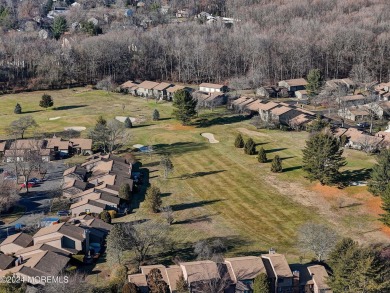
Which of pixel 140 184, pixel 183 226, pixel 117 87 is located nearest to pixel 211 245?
pixel 183 226

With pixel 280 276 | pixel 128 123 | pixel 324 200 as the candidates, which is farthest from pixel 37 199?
pixel 324 200

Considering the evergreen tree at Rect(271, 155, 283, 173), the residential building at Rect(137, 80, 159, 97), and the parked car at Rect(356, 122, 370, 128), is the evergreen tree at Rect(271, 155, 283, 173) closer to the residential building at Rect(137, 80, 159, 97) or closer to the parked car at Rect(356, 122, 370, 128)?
the parked car at Rect(356, 122, 370, 128)

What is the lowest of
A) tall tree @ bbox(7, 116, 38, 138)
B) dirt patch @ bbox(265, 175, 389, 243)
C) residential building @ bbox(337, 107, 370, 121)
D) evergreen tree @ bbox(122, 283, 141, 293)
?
dirt patch @ bbox(265, 175, 389, 243)

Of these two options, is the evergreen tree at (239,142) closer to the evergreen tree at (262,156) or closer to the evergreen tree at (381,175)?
the evergreen tree at (262,156)

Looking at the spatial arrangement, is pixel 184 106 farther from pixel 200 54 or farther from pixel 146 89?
pixel 200 54

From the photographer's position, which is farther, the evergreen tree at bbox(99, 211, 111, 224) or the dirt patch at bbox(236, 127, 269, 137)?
the dirt patch at bbox(236, 127, 269, 137)

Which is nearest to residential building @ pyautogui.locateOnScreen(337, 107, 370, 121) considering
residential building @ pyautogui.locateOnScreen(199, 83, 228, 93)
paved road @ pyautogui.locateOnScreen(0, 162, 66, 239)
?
residential building @ pyautogui.locateOnScreen(199, 83, 228, 93)

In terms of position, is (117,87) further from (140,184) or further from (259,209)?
(259,209)
